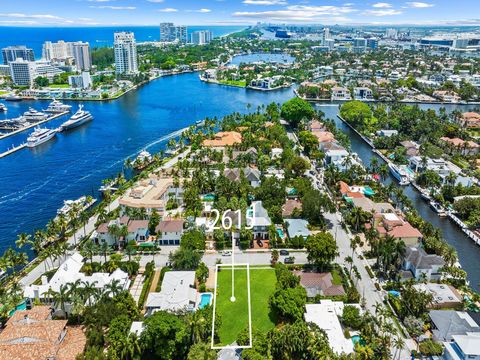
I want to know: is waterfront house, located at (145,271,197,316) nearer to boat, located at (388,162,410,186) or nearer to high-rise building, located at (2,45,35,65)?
boat, located at (388,162,410,186)

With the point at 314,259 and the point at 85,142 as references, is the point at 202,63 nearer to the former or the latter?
the point at 85,142

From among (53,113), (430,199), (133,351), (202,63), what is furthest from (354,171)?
(202,63)

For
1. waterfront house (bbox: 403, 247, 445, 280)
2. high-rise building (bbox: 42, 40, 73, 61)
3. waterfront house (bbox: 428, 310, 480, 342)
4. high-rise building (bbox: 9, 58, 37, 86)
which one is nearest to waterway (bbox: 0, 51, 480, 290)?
waterfront house (bbox: 403, 247, 445, 280)

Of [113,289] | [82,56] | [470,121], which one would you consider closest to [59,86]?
[82,56]

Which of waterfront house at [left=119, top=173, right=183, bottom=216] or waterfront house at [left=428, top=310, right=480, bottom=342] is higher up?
waterfront house at [left=119, top=173, right=183, bottom=216]

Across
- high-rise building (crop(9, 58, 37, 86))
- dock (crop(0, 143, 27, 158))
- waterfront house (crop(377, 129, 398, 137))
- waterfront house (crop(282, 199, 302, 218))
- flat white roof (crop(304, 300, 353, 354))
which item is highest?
high-rise building (crop(9, 58, 37, 86))

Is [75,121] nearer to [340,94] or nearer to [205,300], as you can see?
[205,300]

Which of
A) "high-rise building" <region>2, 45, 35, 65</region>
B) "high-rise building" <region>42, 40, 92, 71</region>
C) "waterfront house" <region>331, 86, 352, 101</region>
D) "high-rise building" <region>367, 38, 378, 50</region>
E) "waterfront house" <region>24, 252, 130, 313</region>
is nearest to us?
"waterfront house" <region>24, 252, 130, 313</region>
